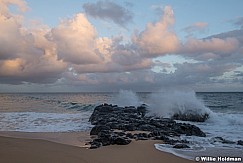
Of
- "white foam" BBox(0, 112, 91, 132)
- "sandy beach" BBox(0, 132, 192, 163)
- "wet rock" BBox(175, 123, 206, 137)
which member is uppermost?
"wet rock" BBox(175, 123, 206, 137)

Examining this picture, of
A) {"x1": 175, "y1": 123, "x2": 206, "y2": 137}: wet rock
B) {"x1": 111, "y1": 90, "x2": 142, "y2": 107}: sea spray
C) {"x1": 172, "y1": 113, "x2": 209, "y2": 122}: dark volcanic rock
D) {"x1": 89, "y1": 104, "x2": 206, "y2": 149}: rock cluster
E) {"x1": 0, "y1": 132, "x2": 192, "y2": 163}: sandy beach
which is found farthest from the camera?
{"x1": 111, "y1": 90, "x2": 142, "y2": 107}: sea spray

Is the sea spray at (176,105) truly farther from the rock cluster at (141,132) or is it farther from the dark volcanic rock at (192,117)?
the rock cluster at (141,132)

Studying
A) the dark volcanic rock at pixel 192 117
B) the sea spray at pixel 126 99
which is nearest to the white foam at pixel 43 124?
the dark volcanic rock at pixel 192 117

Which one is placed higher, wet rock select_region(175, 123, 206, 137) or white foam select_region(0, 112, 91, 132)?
wet rock select_region(175, 123, 206, 137)

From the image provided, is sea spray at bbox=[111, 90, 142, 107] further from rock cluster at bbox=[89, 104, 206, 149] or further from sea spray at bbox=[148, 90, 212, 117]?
rock cluster at bbox=[89, 104, 206, 149]

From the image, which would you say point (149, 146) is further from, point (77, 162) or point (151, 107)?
point (151, 107)

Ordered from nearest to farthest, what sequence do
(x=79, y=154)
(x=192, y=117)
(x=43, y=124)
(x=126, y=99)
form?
(x=79, y=154) < (x=43, y=124) < (x=192, y=117) < (x=126, y=99)

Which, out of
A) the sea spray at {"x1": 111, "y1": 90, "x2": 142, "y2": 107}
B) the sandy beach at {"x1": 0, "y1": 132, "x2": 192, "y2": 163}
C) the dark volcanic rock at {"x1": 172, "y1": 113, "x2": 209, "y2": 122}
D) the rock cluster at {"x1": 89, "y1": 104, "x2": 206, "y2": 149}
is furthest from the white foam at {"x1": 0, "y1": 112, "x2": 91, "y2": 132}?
the sea spray at {"x1": 111, "y1": 90, "x2": 142, "y2": 107}

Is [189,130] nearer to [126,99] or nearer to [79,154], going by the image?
[79,154]

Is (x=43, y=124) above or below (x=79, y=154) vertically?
below

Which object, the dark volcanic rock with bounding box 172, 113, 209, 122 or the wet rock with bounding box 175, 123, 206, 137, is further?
the dark volcanic rock with bounding box 172, 113, 209, 122

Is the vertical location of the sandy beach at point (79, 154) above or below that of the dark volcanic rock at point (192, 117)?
below

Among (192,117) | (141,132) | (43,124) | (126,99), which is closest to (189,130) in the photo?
(141,132)

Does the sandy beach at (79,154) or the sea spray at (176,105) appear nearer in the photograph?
the sandy beach at (79,154)
